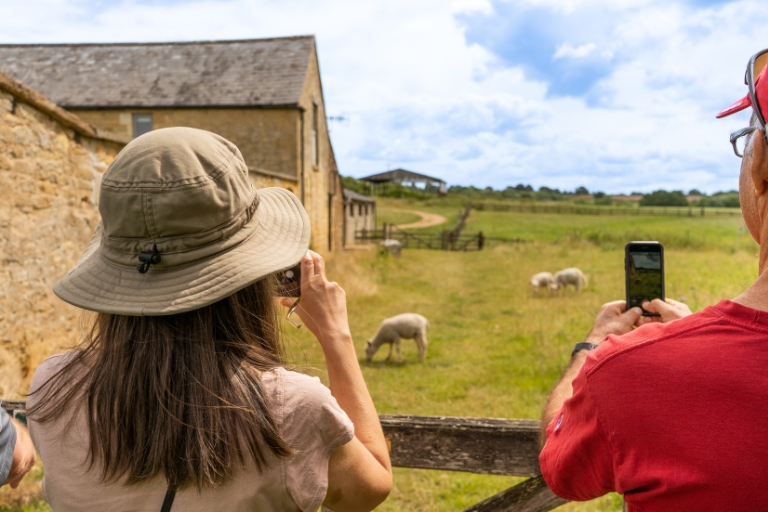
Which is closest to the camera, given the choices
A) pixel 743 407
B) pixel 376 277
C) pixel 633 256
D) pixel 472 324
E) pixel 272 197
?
pixel 743 407

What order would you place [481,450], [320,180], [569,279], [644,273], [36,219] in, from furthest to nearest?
[320,180] < [569,279] < [36,219] < [481,450] < [644,273]

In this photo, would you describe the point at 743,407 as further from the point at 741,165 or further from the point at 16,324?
the point at 16,324

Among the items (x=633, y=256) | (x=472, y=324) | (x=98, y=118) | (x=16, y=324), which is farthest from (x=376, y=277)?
(x=633, y=256)

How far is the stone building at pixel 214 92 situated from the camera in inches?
634

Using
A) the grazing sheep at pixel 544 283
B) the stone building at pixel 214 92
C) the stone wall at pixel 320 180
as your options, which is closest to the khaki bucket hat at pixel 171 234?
the stone building at pixel 214 92

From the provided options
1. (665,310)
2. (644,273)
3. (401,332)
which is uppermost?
(644,273)

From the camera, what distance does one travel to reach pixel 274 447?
3.61 feet

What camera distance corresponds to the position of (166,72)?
58.0 ft

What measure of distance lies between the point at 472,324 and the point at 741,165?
1023cm

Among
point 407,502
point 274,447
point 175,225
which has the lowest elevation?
point 407,502

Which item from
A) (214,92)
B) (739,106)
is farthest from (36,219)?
(214,92)

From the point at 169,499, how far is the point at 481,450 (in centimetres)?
140

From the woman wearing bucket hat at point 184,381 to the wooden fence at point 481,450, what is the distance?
38.4 inches

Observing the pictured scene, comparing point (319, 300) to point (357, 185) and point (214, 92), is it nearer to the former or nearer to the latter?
point (214, 92)
